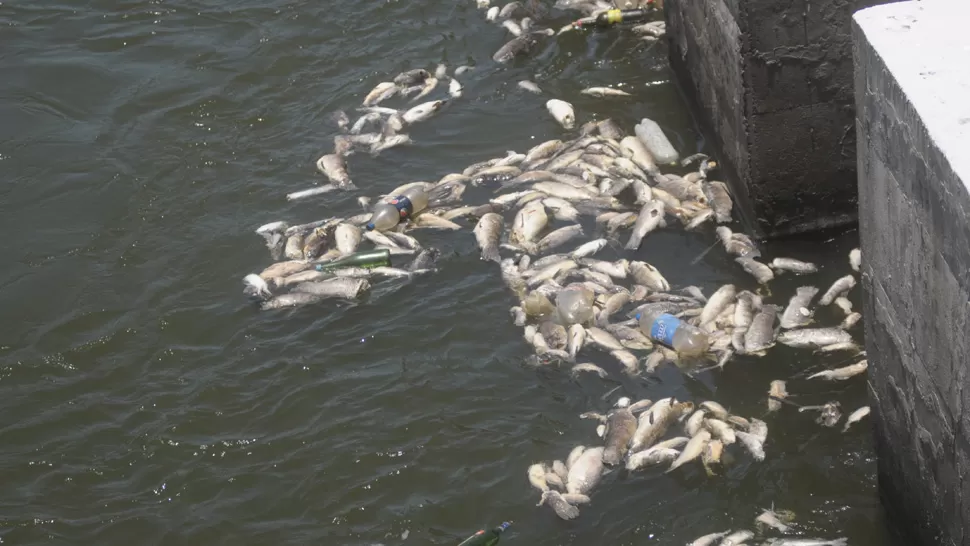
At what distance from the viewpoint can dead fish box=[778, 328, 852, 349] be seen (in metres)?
6.95

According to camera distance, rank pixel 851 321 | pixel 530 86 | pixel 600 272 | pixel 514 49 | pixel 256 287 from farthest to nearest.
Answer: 1. pixel 514 49
2. pixel 530 86
3. pixel 256 287
4. pixel 600 272
5. pixel 851 321

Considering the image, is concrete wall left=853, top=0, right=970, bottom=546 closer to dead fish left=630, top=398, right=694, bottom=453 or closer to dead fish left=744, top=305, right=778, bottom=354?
dead fish left=630, top=398, right=694, bottom=453

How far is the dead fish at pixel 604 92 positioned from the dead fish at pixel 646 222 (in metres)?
2.19

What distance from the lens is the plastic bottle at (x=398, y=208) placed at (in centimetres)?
868

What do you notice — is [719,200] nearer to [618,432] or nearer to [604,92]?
[604,92]

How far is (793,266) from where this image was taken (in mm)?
7711

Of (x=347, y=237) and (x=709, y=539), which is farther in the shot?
(x=347, y=237)

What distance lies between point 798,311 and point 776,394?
31.6 inches

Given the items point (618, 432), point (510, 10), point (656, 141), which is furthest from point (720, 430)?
point (510, 10)

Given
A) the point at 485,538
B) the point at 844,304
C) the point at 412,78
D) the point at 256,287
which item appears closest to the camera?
the point at 485,538

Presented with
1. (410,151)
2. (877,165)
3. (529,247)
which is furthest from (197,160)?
(877,165)

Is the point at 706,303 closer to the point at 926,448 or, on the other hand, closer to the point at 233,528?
the point at 926,448

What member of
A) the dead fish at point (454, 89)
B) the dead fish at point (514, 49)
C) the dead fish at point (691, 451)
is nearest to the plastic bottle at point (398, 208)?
the dead fish at point (454, 89)

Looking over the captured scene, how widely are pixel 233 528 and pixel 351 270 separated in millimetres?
2503
